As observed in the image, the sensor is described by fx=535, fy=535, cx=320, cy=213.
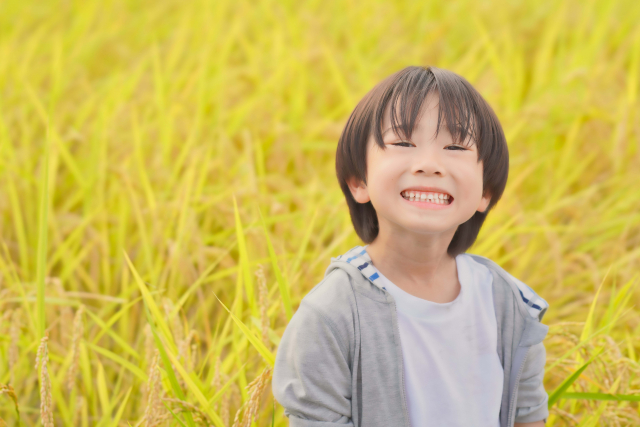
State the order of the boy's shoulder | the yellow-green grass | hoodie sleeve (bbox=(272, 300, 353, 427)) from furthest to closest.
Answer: the yellow-green grass < the boy's shoulder < hoodie sleeve (bbox=(272, 300, 353, 427))

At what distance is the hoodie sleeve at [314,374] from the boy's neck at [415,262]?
0.21 m

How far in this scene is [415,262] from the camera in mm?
1158

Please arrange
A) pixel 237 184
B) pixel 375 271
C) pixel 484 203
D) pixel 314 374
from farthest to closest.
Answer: pixel 237 184 < pixel 484 203 < pixel 375 271 < pixel 314 374

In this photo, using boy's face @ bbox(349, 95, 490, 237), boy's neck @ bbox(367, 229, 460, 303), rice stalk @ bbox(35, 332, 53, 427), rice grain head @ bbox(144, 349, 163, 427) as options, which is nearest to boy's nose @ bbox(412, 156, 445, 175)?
boy's face @ bbox(349, 95, 490, 237)

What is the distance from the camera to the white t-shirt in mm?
1093

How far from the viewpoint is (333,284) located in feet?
3.58

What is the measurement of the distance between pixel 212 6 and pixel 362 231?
10.4ft

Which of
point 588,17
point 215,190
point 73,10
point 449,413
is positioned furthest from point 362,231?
point 73,10

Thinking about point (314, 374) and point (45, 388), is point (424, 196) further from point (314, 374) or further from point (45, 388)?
point (45, 388)

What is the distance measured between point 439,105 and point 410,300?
0.40 m

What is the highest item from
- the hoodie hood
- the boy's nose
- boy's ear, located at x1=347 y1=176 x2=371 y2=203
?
the boy's nose

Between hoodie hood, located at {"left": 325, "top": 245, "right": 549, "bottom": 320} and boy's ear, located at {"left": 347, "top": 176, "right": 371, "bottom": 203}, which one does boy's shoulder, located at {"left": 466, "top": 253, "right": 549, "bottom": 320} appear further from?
boy's ear, located at {"left": 347, "top": 176, "right": 371, "bottom": 203}

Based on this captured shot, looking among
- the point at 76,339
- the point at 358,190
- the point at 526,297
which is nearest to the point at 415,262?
the point at 358,190

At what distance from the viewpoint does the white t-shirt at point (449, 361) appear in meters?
1.09
